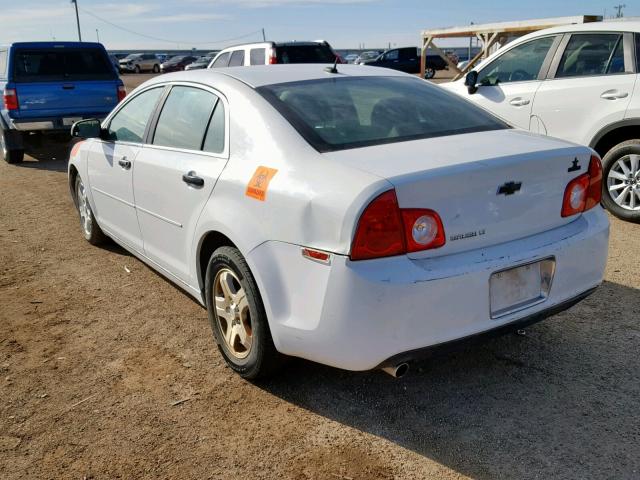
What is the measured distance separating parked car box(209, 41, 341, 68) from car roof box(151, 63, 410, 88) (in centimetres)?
951

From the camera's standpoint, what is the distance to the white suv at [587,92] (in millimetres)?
5953

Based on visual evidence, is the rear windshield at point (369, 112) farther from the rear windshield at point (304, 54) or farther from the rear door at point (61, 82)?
the rear windshield at point (304, 54)

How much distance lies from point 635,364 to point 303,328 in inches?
74.7

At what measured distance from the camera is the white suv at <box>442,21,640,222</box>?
5953mm

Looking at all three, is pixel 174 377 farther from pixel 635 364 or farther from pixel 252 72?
pixel 635 364

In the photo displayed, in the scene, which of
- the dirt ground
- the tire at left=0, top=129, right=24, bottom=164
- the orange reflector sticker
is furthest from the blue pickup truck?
the orange reflector sticker

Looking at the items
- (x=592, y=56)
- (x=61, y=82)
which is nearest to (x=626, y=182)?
(x=592, y=56)

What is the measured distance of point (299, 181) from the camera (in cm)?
277

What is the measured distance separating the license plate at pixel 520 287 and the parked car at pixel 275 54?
11.1 metres

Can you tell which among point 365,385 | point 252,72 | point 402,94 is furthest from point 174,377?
point 402,94

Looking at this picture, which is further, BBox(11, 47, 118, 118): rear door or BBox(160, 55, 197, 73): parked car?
BBox(160, 55, 197, 73): parked car

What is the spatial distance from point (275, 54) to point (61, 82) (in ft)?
15.7

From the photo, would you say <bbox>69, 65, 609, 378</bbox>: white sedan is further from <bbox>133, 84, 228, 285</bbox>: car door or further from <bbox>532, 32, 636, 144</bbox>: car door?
<bbox>532, 32, 636, 144</bbox>: car door

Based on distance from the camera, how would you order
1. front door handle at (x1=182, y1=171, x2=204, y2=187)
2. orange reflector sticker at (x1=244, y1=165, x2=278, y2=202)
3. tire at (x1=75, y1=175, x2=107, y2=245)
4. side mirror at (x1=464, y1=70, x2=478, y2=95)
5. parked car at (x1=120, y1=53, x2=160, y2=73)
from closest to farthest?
orange reflector sticker at (x1=244, y1=165, x2=278, y2=202), front door handle at (x1=182, y1=171, x2=204, y2=187), tire at (x1=75, y1=175, x2=107, y2=245), side mirror at (x1=464, y1=70, x2=478, y2=95), parked car at (x1=120, y1=53, x2=160, y2=73)
